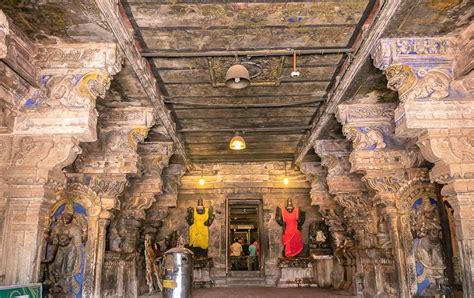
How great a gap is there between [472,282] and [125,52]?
4.53 m

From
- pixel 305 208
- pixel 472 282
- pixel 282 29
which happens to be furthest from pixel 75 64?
pixel 305 208

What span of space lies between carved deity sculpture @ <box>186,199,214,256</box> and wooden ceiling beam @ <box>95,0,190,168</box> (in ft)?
18.4

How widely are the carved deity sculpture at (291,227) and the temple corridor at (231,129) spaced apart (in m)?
0.18

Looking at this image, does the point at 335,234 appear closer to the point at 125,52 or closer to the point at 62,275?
the point at 62,275

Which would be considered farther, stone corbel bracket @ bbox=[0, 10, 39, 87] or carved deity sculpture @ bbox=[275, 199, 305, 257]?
carved deity sculpture @ bbox=[275, 199, 305, 257]

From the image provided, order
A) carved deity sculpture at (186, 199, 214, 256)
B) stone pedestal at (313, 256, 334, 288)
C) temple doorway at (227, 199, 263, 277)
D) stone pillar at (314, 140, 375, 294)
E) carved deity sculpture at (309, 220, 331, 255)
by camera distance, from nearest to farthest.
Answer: stone pillar at (314, 140, 375, 294) → stone pedestal at (313, 256, 334, 288) → carved deity sculpture at (309, 220, 331, 255) → carved deity sculpture at (186, 199, 214, 256) → temple doorway at (227, 199, 263, 277)

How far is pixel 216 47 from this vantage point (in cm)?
491

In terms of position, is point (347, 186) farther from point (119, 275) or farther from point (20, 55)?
point (20, 55)

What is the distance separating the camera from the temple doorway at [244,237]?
40.6ft

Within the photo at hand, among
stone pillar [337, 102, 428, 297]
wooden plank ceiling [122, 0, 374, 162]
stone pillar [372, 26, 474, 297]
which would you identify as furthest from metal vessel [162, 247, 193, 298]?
stone pillar [372, 26, 474, 297]

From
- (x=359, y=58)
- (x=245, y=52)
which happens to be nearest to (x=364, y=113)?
(x=359, y=58)

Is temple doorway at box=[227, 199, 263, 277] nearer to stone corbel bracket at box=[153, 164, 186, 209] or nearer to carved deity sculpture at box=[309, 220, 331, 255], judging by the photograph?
carved deity sculpture at box=[309, 220, 331, 255]

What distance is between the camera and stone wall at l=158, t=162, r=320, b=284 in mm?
12219

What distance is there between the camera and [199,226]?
12.2m
